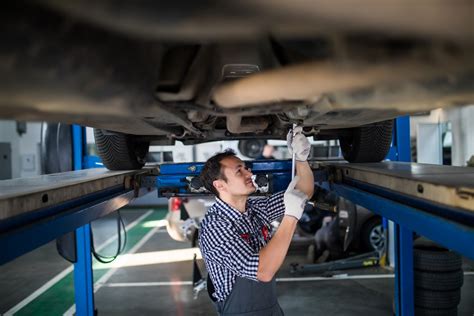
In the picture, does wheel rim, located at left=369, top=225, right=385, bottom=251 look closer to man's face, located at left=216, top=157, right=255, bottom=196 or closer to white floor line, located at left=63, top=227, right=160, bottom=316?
white floor line, located at left=63, top=227, right=160, bottom=316

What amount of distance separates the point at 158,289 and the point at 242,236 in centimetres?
246

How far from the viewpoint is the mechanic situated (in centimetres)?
166

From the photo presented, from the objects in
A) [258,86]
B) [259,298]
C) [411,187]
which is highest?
[258,86]

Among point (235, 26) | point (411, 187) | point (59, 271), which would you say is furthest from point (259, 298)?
point (59, 271)

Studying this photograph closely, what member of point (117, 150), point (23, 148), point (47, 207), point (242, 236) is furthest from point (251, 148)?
point (23, 148)

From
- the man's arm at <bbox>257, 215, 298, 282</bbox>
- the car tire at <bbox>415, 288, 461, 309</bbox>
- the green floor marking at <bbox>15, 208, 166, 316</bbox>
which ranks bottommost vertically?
the green floor marking at <bbox>15, 208, 166, 316</bbox>

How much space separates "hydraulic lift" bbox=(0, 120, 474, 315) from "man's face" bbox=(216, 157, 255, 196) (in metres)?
0.22

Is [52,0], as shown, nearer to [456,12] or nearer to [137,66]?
[137,66]

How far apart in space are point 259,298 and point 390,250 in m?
3.11

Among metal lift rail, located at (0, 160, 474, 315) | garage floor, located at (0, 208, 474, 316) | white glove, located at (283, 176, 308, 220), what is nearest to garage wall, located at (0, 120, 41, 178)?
garage floor, located at (0, 208, 474, 316)

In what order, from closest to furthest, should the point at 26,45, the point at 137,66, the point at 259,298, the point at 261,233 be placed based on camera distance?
the point at 26,45, the point at 137,66, the point at 259,298, the point at 261,233

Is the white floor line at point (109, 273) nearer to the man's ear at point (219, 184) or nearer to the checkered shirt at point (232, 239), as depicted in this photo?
the checkered shirt at point (232, 239)

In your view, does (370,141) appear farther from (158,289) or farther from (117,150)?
(158,289)

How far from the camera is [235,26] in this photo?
0.65 metres
